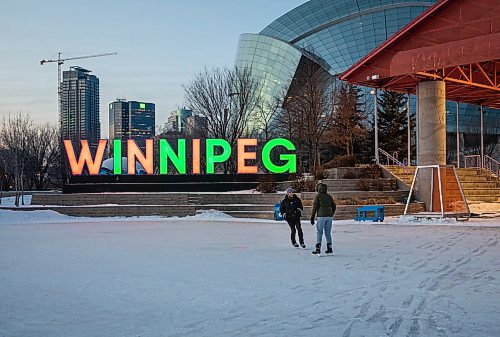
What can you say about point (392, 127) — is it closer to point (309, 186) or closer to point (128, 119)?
point (309, 186)

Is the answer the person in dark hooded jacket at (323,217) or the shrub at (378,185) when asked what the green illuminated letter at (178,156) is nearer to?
the shrub at (378,185)

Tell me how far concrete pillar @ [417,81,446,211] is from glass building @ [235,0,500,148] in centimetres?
5120

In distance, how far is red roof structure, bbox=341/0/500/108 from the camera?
22.7 metres

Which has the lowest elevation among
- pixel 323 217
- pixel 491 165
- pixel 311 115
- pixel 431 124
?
pixel 323 217

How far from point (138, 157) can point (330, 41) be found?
183ft

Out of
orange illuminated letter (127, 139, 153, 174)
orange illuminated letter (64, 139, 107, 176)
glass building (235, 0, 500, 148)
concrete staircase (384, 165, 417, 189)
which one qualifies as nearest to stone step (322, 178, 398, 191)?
concrete staircase (384, 165, 417, 189)

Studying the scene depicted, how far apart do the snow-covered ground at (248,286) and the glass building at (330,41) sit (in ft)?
207

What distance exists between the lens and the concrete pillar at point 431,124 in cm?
2503

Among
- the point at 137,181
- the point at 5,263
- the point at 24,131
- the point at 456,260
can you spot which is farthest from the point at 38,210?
the point at 24,131

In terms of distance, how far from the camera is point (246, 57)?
85.8 m

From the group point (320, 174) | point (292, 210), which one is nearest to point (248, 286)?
point (292, 210)

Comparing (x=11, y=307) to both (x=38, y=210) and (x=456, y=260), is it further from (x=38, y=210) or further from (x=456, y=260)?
(x=38, y=210)

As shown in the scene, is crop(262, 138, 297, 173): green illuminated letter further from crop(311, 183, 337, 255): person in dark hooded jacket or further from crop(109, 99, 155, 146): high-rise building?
crop(109, 99, 155, 146): high-rise building

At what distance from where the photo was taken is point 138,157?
32.6m
